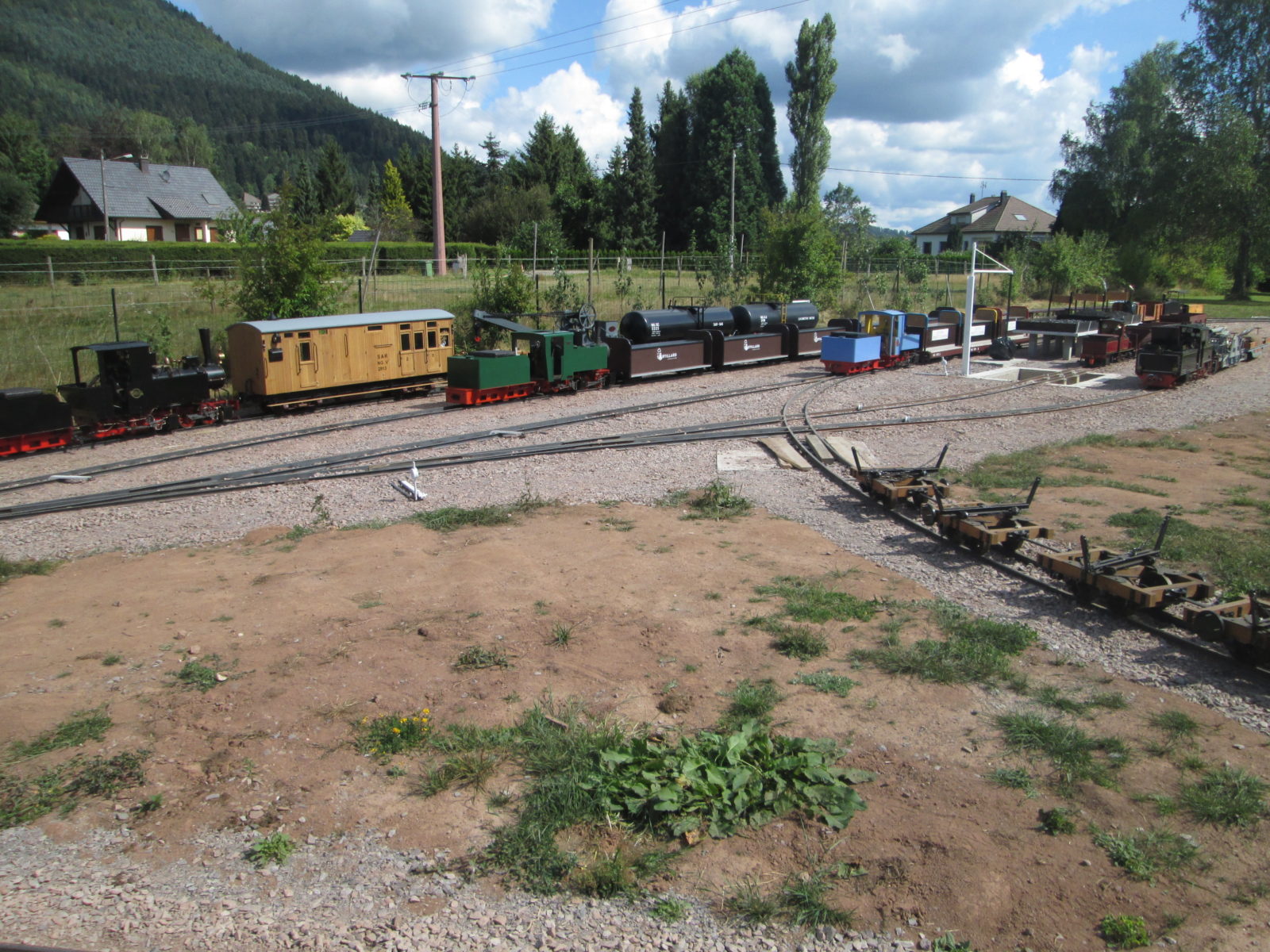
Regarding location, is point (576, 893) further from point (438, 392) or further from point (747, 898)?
point (438, 392)

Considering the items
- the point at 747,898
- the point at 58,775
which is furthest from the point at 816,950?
the point at 58,775

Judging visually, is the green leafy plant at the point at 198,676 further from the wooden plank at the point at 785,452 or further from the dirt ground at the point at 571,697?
the wooden plank at the point at 785,452

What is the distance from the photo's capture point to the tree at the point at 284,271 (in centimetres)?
2594

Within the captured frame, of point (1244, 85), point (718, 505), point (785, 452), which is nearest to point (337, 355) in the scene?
point (785, 452)

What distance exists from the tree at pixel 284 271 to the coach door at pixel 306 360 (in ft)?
14.1

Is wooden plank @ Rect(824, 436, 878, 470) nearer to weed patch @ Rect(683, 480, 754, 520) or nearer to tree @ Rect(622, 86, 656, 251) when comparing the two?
weed patch @ Rect(683, 480, 754, 520)

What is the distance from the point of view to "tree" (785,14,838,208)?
2549 inches

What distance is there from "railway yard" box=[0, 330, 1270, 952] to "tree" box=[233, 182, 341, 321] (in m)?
9.46

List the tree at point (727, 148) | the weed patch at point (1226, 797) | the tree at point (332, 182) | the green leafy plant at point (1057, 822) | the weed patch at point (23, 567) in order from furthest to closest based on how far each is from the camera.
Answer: the tree at point (332, 182) < the tree at point (727, 148) < the weed patch at point (23, 567) < the weed patch at point (1226, 797) < the green leafy plant at point (1057, 822)

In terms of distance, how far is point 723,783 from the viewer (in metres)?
6.42

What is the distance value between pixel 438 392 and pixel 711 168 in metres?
47.0

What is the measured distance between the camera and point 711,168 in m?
66.8

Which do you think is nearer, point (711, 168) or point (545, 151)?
point (711, 168)

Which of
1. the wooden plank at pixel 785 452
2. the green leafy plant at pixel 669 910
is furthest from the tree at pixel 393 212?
the green leafy plant at pixel 669 910
